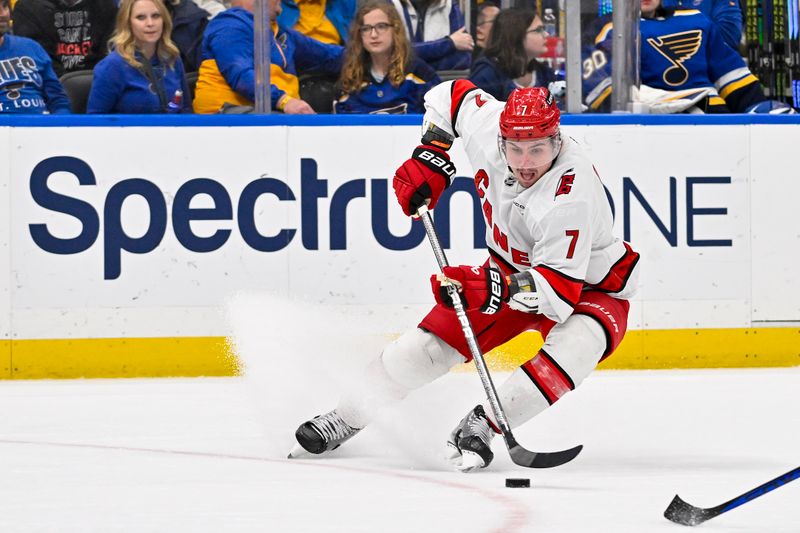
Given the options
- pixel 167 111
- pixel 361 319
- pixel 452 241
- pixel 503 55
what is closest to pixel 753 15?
pixel 503 55

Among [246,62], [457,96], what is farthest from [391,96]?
[457,96]

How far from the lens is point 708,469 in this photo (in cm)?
370

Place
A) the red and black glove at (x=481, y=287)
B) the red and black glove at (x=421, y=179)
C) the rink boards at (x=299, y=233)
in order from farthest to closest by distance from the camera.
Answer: the rink boards at (x=299, y=233), the red and black glove at (x=421, y=179), the red and black glove at (x=481, y=287)

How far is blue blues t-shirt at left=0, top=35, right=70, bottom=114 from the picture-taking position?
19.1ft

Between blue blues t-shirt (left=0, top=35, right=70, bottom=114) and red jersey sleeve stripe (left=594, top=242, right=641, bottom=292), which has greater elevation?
blue blues t-shirt (left=0, top=35, right=70, bottom=114)

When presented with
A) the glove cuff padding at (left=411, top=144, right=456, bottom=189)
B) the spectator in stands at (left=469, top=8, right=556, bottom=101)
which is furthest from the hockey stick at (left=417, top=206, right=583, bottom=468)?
the spectator in stands at (left=469, top=8, right=556, bottom=101)

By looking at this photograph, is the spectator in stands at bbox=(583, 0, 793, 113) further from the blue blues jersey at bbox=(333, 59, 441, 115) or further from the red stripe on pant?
the red stripe on pant

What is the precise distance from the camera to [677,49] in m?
6.22

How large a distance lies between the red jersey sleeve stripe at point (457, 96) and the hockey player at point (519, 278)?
0.03 meters

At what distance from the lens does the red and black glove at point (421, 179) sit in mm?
4043

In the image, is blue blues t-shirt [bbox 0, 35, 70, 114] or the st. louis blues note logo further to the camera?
the st. louis blues note logo

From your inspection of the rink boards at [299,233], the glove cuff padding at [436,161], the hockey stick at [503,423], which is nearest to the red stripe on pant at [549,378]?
the hockey stick at [503,423]

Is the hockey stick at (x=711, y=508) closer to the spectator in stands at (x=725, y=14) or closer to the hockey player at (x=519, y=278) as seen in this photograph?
the hockey player at (x=519, y=278)

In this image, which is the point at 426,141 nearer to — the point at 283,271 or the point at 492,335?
the point at 492,335
